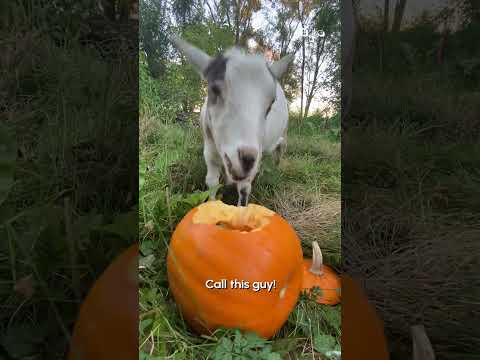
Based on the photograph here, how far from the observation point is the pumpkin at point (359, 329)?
0.50 meters

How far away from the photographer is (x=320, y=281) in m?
0.53

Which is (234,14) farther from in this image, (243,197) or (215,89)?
(243,197)

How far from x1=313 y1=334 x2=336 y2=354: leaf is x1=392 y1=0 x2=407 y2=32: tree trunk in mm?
504

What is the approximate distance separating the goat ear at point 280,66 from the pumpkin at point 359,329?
292mm

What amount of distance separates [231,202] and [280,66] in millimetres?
197

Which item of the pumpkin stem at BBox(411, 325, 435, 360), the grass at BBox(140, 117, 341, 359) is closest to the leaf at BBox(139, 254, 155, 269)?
the grass at BBox(140, 117, 341, 359)

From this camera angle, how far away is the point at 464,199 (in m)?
0.68

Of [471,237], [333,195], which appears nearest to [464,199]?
[471,237]

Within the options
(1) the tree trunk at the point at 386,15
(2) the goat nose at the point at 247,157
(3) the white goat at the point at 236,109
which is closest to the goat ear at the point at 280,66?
(3) the white goat at the point at 236,109

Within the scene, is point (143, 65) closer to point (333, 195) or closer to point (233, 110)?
point (233, 110)

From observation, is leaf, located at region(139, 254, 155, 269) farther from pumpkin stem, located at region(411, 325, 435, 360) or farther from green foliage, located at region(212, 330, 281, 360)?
pumpkin stem, located at region(411, 325, 435, 360)

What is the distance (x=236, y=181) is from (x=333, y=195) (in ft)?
0.44

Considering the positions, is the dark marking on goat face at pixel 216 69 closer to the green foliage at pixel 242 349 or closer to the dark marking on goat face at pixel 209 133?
the dark marking on goat face at pixel 209 133

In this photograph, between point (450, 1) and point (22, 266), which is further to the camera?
point (450, 1)
